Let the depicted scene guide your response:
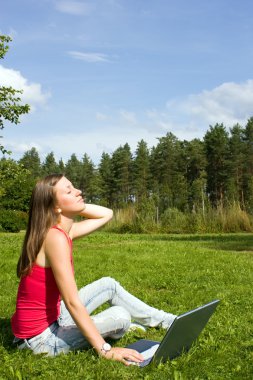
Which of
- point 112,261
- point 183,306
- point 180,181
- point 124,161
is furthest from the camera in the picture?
point 124,161

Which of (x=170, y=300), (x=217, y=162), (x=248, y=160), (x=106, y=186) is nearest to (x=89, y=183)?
(x=106, y=186)

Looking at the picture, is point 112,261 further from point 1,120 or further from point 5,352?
point 1,120

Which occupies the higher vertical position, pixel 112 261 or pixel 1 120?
pixel 1 120

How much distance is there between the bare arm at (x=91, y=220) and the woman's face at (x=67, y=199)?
487mm

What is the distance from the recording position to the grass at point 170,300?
3.31 m

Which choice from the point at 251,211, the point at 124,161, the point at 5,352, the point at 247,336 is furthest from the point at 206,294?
the point at 124,161

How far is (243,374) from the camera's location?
3.33 m

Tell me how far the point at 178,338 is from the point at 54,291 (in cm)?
93

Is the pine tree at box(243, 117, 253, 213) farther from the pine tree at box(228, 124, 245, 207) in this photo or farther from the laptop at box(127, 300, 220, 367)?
the laptop at box(127, 300, 220, 367)

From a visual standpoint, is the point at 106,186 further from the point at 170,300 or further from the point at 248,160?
the point at 170,300

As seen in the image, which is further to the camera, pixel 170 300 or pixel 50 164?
pixel 50 164

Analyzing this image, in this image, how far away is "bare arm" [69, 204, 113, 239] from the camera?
405cm

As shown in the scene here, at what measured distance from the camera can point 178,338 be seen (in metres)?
3.34

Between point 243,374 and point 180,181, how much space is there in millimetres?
56275
